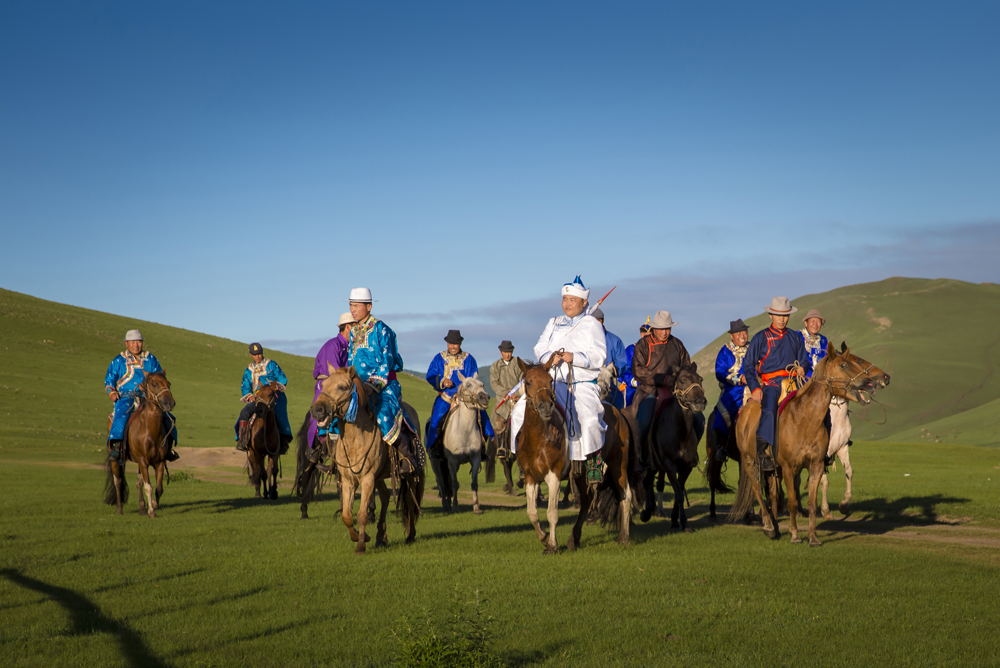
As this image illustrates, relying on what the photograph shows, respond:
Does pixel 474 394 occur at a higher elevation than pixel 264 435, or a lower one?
higher

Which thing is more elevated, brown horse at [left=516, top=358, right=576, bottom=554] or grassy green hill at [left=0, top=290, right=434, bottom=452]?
grassy green hill at [left=0, top=290, right=434, bottom=452]

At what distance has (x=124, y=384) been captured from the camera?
49.6 feet

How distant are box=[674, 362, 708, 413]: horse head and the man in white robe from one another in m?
2.27

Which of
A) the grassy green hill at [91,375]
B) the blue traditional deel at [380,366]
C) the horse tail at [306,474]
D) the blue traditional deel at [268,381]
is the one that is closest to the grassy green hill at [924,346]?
the grassy green hill at [91,375]

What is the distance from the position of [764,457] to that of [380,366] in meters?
5.32

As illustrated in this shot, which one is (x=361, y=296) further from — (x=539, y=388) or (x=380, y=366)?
(x=539, y=388)

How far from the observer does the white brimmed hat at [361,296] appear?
35.6ft

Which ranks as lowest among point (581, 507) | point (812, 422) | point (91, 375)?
point (581, 507)

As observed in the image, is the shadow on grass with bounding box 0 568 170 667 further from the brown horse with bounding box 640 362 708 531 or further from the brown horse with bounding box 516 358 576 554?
the brown horse with bounding box 640 362 708 531

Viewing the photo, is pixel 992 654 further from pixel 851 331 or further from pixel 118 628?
pixel 851 331

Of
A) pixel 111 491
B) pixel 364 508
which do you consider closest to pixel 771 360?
pixel 364 508

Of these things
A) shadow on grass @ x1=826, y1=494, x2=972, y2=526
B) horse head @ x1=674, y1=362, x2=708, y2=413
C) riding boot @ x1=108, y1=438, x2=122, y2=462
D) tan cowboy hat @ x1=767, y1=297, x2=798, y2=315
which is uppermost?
tan cowboy hat @ x1=767, y1=297, x2=798, y2=315

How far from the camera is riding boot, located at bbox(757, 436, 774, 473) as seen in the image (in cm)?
1124

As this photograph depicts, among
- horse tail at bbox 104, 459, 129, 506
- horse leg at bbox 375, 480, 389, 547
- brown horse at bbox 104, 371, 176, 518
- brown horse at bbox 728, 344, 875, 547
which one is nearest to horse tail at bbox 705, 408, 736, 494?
brown horse at bbox 728, 344, 875, 547
